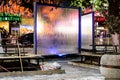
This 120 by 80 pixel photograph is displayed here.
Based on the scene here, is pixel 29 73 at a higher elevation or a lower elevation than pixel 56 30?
lower

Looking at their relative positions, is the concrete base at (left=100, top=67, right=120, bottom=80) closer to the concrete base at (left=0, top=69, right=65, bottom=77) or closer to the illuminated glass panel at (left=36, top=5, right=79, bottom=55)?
the concrete base at (left=0, top=69, right=65, bottom=77)

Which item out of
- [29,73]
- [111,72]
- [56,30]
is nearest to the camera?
[111,72]

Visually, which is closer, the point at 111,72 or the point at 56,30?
the point at 111,72

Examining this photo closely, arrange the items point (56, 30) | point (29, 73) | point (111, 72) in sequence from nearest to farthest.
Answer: point (111, 72), point (29, 73), point (56, 30)

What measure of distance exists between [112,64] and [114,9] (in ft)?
7.18

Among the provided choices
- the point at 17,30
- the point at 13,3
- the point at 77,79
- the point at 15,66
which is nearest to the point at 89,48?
the point at 15,66

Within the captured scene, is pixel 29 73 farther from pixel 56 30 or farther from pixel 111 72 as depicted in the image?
pixel 56 30

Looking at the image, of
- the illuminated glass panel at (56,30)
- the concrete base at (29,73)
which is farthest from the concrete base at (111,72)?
the illuminated glass panel at (56,30)

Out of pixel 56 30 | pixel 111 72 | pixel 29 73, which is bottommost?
pixel 29 73

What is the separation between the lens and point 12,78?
1279cm

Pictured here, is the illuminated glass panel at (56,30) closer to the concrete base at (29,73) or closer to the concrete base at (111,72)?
the concrete base at (29,73)

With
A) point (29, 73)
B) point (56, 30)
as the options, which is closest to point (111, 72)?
point (29, 73)

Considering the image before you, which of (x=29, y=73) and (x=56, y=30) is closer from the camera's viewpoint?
(x=29, y=73)

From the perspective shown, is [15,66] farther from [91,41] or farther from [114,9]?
[91,41]
